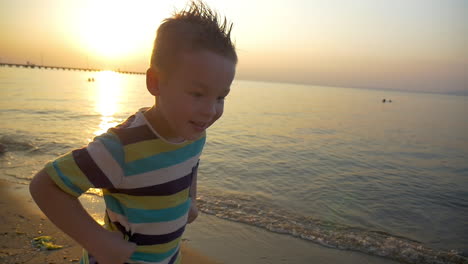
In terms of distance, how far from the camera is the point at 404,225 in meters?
6.59

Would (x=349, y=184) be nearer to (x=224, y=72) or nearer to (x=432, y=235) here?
(x=432, y=235)

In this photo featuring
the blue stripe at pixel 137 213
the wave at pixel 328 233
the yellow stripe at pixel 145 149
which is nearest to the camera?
the yellow stripe at pixel 145 149

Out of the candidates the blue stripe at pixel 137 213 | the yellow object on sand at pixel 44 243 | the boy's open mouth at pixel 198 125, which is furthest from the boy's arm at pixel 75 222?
the yellow object on sand at pixel 44 243

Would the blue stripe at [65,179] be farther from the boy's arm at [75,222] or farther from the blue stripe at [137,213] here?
the blue stripe at [137,213]

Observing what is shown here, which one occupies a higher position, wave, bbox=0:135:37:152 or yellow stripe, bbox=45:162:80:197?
yellow stripe, bbox=45:162:80:197

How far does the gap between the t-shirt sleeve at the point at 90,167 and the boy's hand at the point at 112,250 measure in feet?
0.68

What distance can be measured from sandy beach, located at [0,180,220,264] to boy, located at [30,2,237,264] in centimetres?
297

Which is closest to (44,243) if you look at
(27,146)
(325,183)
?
(325,183)

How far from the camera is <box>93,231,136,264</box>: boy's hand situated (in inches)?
46.1

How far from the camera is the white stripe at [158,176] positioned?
1.27m

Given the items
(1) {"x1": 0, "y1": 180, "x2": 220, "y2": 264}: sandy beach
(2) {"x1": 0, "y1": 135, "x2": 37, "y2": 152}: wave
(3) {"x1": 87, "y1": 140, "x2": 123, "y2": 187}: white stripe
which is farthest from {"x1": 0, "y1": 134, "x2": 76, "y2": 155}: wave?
(3) {"x1": 87, "y1": 140, "x2": 123, "y2": 187}: white stripe

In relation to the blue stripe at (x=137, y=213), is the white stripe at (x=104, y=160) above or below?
above

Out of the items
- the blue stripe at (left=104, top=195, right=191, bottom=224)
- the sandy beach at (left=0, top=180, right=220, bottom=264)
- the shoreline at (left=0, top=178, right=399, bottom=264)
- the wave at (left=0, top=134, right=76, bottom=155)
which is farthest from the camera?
the wave at (left=0, top=134, right=76, bottom=155)

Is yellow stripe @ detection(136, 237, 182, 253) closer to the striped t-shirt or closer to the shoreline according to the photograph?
the striped t-shirt
